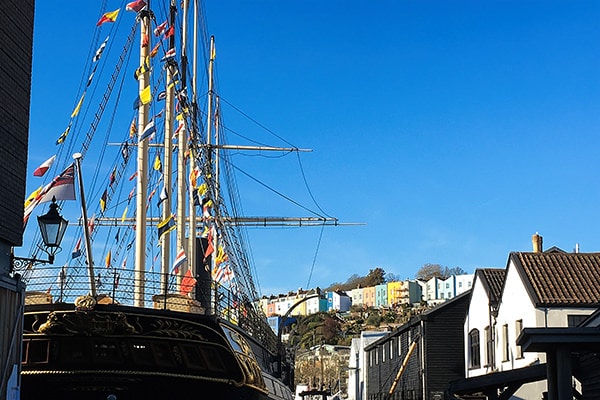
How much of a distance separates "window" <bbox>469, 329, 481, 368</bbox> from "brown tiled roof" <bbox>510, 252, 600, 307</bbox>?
18.5ft

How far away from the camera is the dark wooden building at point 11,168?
11539 millimetres

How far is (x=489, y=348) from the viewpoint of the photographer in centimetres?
3200

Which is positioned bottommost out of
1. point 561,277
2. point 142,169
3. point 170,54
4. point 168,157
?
point 561,277

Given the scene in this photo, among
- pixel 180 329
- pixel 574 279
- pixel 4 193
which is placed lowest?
pixel 180 329

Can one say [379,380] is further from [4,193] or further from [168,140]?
[4,193]

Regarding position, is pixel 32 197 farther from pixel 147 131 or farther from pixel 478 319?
pixel 478 319

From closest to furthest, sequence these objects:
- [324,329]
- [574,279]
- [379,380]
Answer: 1. [574,279]
2. [379,380]
3. [324,329]

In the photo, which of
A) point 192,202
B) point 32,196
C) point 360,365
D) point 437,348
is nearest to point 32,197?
point 32,196

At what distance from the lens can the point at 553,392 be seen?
1427cm

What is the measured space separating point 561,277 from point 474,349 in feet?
23.1

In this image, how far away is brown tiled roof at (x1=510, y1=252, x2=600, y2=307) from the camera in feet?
88.3

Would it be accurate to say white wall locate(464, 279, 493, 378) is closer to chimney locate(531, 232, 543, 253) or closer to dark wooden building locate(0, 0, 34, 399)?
chimney locate(531, 232, 543, 253)

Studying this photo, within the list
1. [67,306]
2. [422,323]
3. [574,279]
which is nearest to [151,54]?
[67,306]

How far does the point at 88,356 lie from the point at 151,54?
29.8ft
